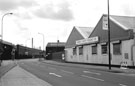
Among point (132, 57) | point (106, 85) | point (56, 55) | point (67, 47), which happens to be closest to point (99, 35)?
point (132, 57)

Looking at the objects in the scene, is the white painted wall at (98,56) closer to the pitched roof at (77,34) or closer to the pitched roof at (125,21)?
the pitched roof at (77,34)

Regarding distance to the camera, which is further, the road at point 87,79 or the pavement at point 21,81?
the road at point 87,79

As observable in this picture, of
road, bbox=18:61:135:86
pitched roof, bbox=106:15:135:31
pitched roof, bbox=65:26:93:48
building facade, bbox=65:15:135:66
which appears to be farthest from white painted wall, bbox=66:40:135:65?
road, bbox=18:61:135:86

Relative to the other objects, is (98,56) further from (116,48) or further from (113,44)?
(116,48)

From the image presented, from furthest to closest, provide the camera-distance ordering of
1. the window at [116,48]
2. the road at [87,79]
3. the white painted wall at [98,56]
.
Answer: the window at [116,48], the white painted wall at [98,56], the road at [87,79]

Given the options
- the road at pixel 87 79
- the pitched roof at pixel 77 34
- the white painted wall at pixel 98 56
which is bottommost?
the road at pixel 87 79

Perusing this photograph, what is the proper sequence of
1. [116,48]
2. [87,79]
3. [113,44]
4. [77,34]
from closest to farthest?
[87,79] < [116,48] < [113,44] < [77,34]

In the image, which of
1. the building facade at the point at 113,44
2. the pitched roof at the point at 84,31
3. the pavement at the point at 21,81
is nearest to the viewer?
the pavement at the point at 21,81

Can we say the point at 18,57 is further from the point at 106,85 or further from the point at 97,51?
the point at 106,85

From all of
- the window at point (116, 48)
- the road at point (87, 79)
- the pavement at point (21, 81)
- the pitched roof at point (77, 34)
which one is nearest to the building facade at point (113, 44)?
the window at point (116, 48)

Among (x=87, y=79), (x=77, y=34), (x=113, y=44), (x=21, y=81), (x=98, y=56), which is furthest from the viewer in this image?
(x=77, y=34)

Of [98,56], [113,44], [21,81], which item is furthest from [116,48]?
[21,81]

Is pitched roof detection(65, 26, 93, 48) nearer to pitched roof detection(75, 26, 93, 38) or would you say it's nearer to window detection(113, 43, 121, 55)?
pitched roof detection(75, 26, 93, 38)

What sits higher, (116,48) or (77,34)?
(77,34)
